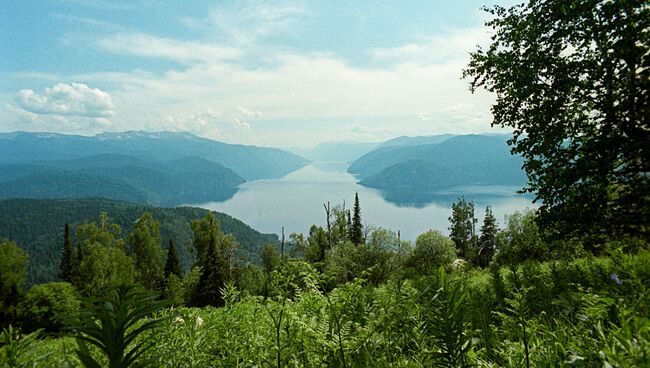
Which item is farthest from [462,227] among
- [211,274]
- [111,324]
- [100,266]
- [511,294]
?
[111,324]

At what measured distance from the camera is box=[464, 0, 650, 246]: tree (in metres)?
9.07

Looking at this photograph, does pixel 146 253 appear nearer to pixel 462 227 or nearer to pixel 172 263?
pixel 172 263

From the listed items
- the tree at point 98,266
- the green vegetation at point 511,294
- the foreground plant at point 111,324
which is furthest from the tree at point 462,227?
the foreground plant at point 111,324

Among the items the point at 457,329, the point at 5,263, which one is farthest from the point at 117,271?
the point at 457,329

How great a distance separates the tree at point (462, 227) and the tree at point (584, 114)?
211 feet

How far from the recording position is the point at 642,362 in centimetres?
123

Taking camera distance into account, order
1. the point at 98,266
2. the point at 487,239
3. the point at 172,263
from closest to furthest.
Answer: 1. the point at 98,266
2. the point at 172,263
3. the point at 487,239

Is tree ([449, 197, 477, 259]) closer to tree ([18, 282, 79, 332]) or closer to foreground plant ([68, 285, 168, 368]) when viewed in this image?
tree ([18, 282, 79, 332])

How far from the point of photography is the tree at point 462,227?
74.1 meters

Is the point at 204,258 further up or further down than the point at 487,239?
→ further up

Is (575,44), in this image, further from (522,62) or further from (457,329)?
(457,329)

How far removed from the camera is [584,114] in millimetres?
10375

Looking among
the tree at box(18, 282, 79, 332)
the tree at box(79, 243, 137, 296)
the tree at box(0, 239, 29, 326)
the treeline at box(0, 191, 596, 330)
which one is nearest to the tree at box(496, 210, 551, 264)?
the treeline at box(0, 191, 596, 330)

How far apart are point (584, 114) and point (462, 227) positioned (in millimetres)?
73748
